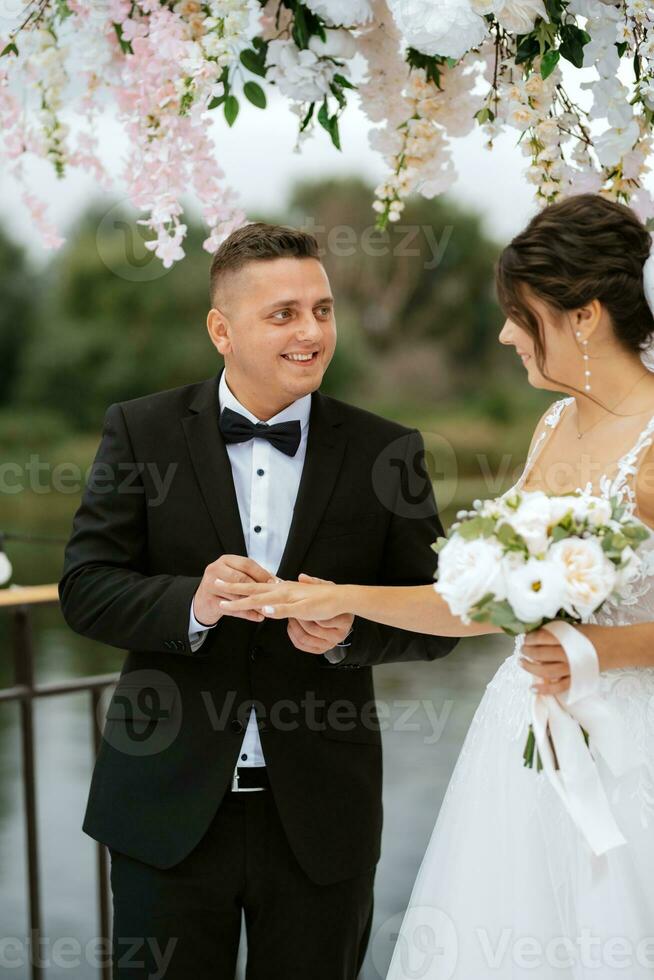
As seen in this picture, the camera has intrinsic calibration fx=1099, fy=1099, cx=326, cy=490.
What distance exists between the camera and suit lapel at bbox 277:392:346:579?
1911 mm

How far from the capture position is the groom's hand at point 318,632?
1.76 meters

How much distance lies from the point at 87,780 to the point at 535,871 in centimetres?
577

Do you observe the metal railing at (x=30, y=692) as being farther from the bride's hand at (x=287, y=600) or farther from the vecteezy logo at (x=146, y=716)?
the bride's hand at (x=287, y=600)

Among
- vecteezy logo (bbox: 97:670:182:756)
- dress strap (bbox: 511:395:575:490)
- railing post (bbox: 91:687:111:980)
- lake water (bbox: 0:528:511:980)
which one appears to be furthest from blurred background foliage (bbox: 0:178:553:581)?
vecteezy logo (bbox: 97:670:182:756)

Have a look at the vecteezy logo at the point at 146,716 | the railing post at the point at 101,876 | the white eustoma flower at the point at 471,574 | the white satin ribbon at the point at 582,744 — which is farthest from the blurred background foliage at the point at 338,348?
the white eustoma flower at the point at 471,574

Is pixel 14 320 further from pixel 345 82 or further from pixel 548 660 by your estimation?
pixel 548 660

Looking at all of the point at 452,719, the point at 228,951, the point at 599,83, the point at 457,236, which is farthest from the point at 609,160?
the point at 457,236

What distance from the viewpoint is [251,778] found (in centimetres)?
189

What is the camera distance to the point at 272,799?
1887 mm

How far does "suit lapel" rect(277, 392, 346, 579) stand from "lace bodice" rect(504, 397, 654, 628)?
0.40 m

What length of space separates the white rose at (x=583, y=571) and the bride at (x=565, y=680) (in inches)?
5.6

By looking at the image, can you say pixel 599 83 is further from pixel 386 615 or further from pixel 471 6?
pixel 386 615

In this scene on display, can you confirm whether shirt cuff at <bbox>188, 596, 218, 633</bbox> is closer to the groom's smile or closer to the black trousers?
the black trousers

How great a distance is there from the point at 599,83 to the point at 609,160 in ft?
0.43
